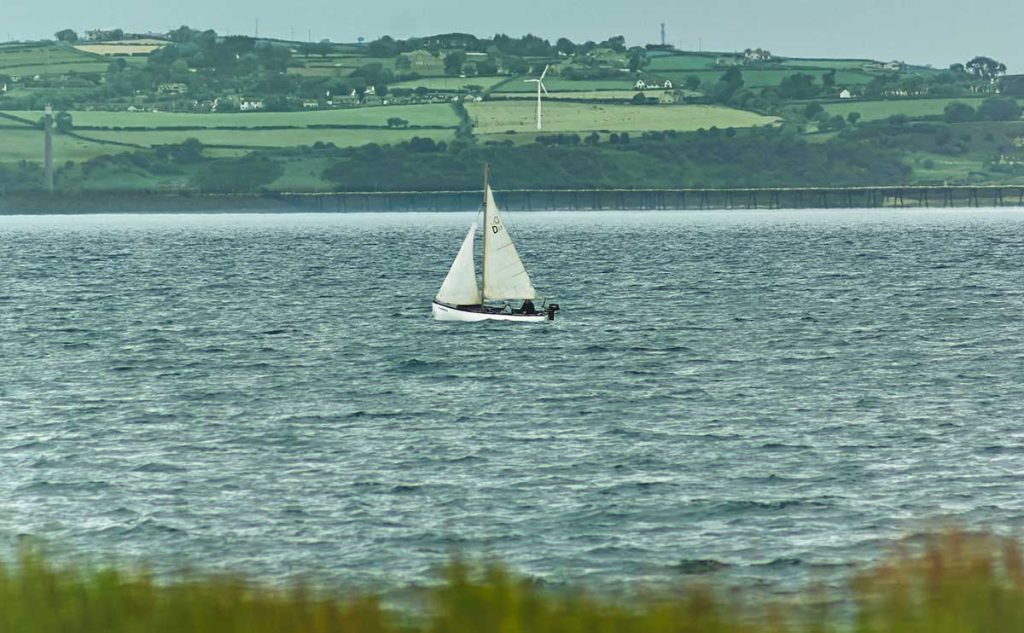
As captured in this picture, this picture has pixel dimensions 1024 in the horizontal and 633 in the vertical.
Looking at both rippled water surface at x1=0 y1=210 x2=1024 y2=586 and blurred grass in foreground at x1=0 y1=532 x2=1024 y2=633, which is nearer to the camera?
blurred grass in foreground at x1=0 y1=532 x2=1024 y2=633

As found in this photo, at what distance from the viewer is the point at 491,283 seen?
253 feet

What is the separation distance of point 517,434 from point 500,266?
119ft

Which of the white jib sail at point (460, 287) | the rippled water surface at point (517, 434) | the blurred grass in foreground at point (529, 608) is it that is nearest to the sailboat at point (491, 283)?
the white jib sail at point (460, 287)

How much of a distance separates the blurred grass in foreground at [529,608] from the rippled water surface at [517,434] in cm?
1088

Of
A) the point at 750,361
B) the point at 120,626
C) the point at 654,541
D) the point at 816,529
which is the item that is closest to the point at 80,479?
the point at 654,541

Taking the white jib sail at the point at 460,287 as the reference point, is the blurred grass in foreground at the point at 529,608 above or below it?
above

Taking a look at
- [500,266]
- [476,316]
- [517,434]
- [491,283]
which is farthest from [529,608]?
[476,316]

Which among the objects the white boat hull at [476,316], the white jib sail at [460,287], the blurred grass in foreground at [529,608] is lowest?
the white boat hull at [476,316]

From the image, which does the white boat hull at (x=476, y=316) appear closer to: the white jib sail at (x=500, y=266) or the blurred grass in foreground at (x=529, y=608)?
the white jib sail at (x=500, y=266)

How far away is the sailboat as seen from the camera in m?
75.2

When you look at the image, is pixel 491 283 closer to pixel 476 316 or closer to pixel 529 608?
pixel 476 316

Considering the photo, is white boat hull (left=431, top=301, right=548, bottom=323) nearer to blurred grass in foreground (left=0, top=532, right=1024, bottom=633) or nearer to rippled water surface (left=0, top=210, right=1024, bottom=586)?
rippled water surface (left=0, top=210, right=1024, bottom=586)

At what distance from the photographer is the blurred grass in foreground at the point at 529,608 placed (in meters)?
10.5

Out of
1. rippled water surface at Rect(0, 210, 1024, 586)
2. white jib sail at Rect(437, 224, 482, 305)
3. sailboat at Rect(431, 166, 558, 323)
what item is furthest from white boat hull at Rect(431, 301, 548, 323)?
rippled water surface at Rect(0, 210, 1024, 586)
